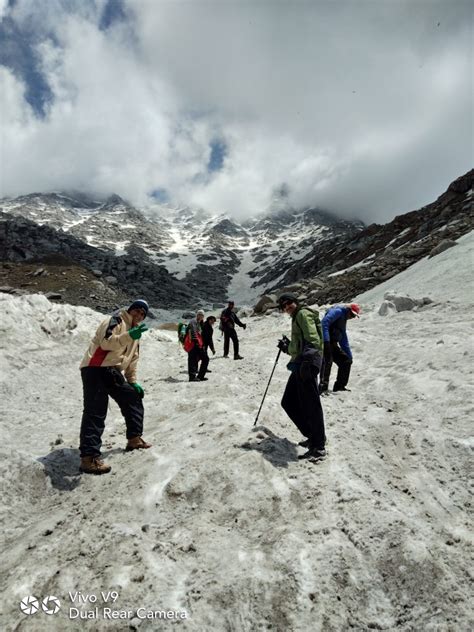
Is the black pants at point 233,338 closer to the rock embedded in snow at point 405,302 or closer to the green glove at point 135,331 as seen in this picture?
the rock embedded in snow at point 405,302

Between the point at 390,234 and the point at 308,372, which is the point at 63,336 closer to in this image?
the point at 308,372

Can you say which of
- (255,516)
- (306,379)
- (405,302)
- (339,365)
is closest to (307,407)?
(306,379)

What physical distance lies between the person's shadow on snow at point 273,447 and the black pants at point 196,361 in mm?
6405

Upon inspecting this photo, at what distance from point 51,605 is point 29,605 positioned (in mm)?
179

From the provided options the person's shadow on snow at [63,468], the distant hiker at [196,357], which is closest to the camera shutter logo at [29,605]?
the person's shadow on snow at [63,468]

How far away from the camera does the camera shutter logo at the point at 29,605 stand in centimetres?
319

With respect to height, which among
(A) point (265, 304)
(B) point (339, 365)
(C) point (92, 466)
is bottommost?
(C) point (92, 466)

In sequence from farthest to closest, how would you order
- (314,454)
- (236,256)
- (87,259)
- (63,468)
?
(236,256)
(87,259)
(63,468)
(314,454)

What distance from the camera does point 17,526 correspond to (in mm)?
4562

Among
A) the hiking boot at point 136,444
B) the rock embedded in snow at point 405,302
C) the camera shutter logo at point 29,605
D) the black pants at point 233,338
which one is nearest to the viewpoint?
the camera shutter logo at point 29,605

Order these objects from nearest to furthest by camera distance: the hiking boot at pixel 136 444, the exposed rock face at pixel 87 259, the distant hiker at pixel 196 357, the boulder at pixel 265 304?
the hiking boot at pixel 136 444
the distant hiker at pixel 196 357
the boulder at pixel 265 304
the exposed rock face at pixel 87 259

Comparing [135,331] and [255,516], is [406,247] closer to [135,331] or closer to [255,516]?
[135,331]

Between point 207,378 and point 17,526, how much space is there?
27.2 ft

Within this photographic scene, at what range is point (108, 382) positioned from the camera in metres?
6.12
